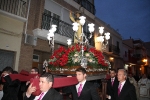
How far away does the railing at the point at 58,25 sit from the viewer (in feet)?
32.3

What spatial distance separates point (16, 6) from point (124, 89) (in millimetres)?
8389

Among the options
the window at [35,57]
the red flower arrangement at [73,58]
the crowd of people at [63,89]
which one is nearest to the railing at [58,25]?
the window at [35,57]

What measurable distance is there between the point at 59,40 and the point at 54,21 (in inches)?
68.1

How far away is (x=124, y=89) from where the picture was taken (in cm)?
351

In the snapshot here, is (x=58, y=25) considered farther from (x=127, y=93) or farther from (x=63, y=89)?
(x=127, y=93)

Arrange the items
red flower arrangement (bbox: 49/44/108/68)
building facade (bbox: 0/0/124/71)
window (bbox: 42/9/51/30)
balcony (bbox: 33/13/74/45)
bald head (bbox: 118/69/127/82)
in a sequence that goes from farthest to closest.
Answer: window (bbox: 42/9/51/30) < balcony (bbox: 33/13/74/45) < building facade (bbox: 0/0/124/71) < red flower arrangement (bbox: 49/44/108/68) < bald head (bbox: 118/69/127/82)

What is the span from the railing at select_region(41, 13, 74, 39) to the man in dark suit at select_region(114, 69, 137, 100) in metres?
7.49

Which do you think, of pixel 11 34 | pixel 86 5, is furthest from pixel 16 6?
pixel 86 5

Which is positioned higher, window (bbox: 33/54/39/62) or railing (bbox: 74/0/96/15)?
railing (bbox: 74/0/96/15)

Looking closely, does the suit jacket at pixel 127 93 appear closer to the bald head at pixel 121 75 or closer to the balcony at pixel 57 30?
the bald head at pixel 121 75

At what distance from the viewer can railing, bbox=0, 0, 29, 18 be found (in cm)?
801

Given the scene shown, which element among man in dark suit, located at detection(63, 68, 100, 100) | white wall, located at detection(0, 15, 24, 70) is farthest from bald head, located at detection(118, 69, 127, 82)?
white wall, located at detection(0, 15, 24, 70)

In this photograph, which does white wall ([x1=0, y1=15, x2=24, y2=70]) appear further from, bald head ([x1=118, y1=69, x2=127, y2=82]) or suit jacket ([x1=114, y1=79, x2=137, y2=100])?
suit jacket ([x1=114, y1=79, x2=137, y2=100])

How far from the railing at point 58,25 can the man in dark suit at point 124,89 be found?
7.49 m
